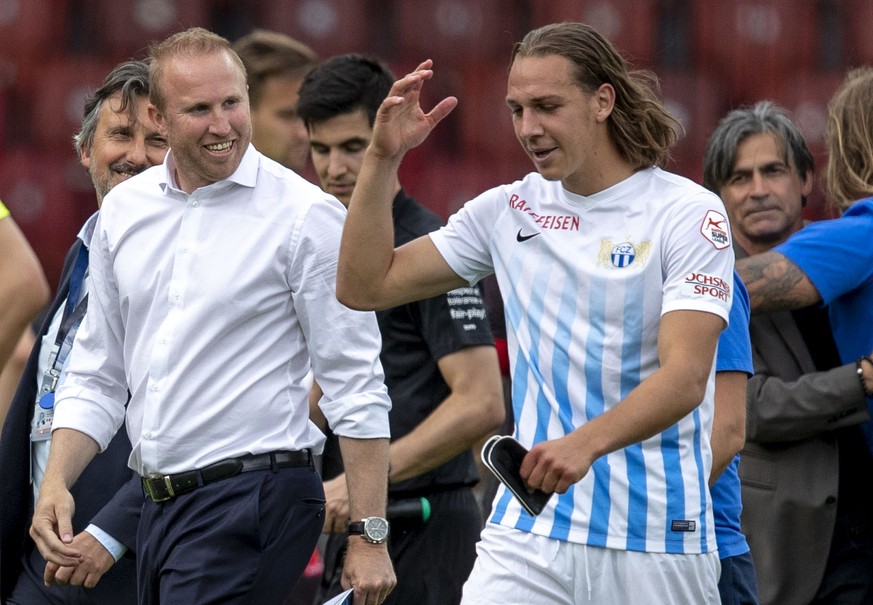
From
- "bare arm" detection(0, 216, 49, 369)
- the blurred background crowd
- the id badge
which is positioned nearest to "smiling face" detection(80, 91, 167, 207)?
"bare arm" detection(0, 216, 49, 369)

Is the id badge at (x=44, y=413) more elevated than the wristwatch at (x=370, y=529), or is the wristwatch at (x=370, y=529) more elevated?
the id badge at (x=44, y=413)

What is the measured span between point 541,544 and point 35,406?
143cm

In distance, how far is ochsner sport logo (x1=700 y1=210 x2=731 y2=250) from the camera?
2873 millimetres

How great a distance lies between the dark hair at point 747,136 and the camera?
4336mm

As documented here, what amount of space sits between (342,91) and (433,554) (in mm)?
1364

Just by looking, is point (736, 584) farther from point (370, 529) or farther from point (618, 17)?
point (618, 17)

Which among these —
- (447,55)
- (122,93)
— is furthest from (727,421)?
(447,55)

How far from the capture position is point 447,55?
6.35 m

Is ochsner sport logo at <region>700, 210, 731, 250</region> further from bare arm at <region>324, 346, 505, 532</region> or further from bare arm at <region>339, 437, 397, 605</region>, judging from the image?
bare arm at <region>324, 346, 505, 532</region>

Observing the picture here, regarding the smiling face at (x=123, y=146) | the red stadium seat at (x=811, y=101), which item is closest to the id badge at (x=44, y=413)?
the smiling face at (x=123, y=146)

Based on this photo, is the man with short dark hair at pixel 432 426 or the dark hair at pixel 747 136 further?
the dark hair at pixel 747 136

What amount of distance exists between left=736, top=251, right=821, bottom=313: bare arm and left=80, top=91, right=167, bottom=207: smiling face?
1549 millimetres

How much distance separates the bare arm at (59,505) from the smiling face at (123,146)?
81 centimetres

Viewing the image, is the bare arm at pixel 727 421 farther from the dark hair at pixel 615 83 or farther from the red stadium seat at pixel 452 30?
the red stadium seat at pixel 452 30
